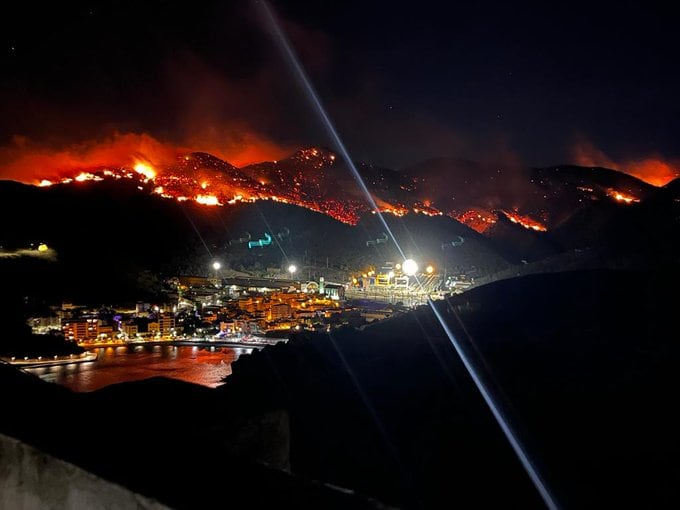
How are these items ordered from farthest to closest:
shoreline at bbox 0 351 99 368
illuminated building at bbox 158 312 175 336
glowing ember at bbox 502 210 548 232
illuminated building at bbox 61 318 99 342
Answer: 1. glowing ember at bbox 502 210 548 232
2. illuminated building at bbox 158 312 175 336
3. illuminated building at bbox 61 318 99 342
4. shoreline at bbox 0 351 99 368

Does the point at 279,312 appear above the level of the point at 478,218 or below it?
below

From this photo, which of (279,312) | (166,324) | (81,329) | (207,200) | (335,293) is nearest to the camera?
(81,329)

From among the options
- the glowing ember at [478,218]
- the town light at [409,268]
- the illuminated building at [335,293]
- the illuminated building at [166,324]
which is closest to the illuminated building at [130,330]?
the illuminated building at [166,324]

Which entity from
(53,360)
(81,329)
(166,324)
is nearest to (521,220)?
(166,324)

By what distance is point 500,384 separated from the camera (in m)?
6.75

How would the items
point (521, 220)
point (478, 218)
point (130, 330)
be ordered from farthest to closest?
point (478, 218) < point (521, 220) < point (130, 330)

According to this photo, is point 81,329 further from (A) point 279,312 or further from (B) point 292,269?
(B) point 292,269

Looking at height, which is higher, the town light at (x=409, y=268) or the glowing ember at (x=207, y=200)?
the glowing ember at (x=207, y=200)

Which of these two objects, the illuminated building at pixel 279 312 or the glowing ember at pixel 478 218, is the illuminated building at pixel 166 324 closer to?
the illuminated building at pixel 279 312

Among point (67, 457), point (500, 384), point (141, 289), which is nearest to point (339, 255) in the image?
→ point (141, 289)

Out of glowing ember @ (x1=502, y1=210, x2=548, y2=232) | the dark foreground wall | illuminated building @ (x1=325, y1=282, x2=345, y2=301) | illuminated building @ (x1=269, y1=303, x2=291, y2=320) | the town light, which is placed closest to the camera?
the dark foreground wall

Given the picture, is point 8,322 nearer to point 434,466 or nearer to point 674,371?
point 434,466

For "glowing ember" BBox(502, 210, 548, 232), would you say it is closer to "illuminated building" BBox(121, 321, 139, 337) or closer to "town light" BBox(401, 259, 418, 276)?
"town light" BBox(401, 259, 418, 276)

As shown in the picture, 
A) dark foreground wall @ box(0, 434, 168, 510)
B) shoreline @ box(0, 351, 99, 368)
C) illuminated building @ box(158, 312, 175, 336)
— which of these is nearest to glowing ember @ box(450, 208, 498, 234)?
illuminated building @ box(158, 312, 175, 336)
